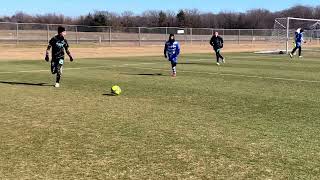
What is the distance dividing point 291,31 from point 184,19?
61949 mm

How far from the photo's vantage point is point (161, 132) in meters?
8.65

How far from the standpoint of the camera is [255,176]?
6.04 meters

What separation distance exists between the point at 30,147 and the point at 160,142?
1930 mm

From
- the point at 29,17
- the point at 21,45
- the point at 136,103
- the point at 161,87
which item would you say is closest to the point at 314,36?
the point at 21,45

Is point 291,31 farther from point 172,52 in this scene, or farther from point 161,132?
point 161,132

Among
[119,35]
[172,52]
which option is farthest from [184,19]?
[172,52]

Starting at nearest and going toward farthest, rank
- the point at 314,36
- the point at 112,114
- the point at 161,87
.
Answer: the point at 112,114
the point at 161,87
the point at 314,36

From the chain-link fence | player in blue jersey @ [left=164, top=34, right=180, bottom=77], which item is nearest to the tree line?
the chain-link fence

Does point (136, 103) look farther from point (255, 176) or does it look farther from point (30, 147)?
point (255, 176)

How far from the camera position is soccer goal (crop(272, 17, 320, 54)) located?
1745 inches

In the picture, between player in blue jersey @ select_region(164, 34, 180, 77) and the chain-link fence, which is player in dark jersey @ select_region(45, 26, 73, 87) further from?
the chain-link fence

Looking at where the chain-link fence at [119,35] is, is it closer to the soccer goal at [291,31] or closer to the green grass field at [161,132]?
the soccer goal at [291,31]

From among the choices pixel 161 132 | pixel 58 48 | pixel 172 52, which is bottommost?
pixel 161 132

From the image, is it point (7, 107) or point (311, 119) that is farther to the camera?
point (7, 107)
